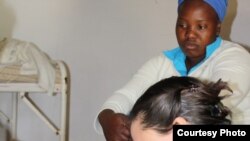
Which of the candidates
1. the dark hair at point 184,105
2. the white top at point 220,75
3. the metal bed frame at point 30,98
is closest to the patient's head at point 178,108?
the dark hair at point 184,105

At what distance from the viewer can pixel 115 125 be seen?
970 mm

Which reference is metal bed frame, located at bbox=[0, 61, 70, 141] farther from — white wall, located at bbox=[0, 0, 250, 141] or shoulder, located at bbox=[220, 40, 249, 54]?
shoulder, located at bbox=[220, 40, 249, 54]

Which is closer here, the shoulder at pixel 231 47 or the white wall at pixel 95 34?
the shoulder at pixel 231 47

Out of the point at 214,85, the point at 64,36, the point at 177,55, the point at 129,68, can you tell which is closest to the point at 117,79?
the point at 129,68

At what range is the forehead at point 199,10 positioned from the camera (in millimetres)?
1075

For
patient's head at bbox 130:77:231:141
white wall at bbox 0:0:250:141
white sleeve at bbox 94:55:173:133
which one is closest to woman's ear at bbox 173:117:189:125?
patient's head at bbox 130:77:231:141

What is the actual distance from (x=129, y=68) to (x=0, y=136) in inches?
28.7

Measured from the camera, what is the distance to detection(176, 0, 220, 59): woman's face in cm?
108

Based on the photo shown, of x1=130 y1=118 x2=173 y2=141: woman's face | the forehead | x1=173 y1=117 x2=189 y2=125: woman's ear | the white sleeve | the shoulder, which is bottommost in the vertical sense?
the white sleeve

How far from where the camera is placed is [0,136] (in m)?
1.64

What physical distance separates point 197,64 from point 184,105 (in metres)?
0.49

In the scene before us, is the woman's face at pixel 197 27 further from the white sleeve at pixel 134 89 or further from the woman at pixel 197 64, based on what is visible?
the white sleeve at pixel 134 89

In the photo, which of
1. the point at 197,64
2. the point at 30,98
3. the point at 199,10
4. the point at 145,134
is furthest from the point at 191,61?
the point at 30,98

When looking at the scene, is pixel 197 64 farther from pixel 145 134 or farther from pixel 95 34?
pixel 95 34
